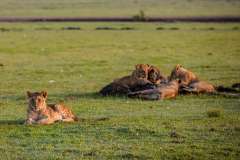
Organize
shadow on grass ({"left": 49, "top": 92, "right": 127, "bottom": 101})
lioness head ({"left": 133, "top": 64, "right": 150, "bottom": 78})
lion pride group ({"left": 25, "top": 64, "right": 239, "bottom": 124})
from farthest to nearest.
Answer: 1. lioness head ({"left": 133, "top": 64, "right": 150, "bottom": 78})
2. shadow on grass ({"left": 49, "top": 92, "right": 127, "bottom": 101})
3. lion pride group ({"left": 25, "top": 64, "right": 239, "bottom": 124})

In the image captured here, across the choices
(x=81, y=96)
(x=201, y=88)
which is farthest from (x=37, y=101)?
(x=201, y=88)

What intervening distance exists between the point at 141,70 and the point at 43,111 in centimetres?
543

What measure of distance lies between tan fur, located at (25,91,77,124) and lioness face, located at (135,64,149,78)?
468 cm

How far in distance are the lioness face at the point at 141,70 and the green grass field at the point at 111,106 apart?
105 centimetres

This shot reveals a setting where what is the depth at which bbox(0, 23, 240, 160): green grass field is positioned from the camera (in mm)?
10336

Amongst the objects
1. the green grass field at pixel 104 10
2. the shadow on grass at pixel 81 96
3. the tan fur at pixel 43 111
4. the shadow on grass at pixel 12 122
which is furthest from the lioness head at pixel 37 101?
the green grass field at pixel 104 10

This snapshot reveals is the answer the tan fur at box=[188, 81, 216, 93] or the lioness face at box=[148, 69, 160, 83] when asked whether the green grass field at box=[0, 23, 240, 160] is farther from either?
the lioness face at box=[148, 69, 160, 83]

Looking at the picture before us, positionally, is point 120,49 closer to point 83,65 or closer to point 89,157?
point 83,65

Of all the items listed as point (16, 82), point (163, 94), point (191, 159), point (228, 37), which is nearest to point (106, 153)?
point (191, 159)

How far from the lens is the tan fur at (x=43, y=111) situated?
39.1 feet

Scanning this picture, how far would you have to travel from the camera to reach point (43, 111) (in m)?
12.0

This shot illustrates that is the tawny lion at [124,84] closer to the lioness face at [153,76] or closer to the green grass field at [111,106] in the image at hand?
the lioness face at [153,76]

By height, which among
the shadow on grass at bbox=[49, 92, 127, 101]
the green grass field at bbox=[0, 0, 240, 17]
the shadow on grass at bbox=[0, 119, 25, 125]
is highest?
the green grass field at bbox=[0, 0, 240, 17]

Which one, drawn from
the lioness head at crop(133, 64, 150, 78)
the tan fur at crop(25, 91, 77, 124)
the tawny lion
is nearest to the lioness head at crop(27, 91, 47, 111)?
the tan fur at crop(25, 91, 77, 124)
